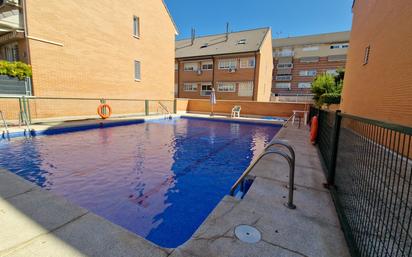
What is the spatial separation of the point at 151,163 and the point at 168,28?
15.1 m

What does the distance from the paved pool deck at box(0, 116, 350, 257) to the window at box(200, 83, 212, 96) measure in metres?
21.1

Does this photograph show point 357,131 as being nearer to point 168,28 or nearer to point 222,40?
point 168,28

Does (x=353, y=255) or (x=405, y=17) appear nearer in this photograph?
(x=353, y=255)

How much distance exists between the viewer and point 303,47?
3441 centimetres

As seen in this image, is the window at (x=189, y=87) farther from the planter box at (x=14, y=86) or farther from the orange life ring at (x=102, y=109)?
Answer: the planter box at (x=14, y=86)

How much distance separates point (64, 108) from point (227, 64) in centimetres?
1660

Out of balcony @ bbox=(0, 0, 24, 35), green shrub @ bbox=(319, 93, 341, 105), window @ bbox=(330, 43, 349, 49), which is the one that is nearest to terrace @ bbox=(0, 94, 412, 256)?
balcony @ bbox=(0, 0, 24, 35)

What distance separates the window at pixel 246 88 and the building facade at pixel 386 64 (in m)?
12.2

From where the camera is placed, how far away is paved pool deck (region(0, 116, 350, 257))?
173 centimetres

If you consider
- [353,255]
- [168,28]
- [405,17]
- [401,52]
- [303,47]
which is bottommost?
[353,255]

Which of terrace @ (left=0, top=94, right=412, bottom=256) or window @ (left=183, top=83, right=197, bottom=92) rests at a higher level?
window @ (left=183, top=83, right=197, bottom=92)

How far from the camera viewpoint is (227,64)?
22.1 meters

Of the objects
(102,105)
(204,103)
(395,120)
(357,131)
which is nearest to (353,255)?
(357,131)

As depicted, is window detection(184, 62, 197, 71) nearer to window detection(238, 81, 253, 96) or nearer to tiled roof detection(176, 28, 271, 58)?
tiled roof detection(176, 28, 271, 58)
